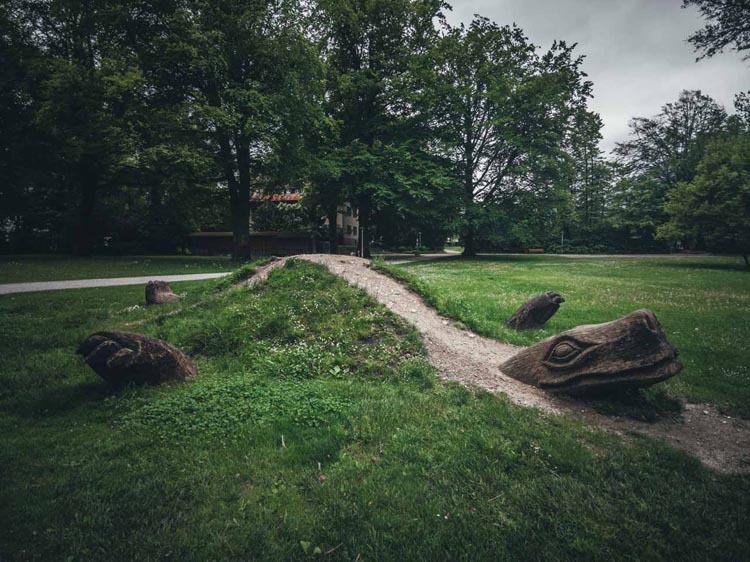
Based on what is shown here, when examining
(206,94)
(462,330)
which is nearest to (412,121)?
(206,94)

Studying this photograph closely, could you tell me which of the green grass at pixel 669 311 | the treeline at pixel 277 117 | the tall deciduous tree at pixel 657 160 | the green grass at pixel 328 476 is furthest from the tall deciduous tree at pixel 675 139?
the green grass at pixel 328 476

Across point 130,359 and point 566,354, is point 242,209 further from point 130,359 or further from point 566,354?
point 566,354

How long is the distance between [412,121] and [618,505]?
32.4 m

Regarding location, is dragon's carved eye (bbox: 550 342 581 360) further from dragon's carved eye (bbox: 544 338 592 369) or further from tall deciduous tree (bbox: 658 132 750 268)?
tall deciduous tree (bbox: 658 132 750 268)

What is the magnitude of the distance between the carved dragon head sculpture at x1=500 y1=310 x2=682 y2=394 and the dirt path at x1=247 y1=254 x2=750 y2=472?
0.31 metres

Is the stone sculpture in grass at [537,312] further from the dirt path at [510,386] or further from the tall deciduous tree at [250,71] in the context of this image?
the tall deciduous tree at [250,71]

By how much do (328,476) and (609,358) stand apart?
4.21 meters

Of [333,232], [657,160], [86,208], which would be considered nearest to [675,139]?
[657,160]

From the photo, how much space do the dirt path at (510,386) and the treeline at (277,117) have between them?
19.7 m

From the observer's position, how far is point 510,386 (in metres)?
5.79

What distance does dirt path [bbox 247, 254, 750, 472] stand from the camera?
14.0ft

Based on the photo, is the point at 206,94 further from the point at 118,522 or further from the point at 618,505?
the point at 618,505

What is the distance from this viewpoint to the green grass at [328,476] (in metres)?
2.76

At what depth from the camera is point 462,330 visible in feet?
27.2
